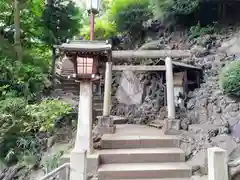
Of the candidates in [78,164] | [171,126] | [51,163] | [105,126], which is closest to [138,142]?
[171,126]

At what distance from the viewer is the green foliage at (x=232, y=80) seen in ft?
23.2

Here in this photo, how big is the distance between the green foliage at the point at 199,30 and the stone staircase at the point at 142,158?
272 inches

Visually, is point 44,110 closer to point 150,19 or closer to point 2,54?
point 2,54

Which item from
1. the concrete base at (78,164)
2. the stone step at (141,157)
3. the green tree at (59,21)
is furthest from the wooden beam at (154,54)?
the green tree at (59,21)

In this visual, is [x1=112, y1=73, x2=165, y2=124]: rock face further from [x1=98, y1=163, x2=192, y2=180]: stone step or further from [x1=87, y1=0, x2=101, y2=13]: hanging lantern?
[x1=87, y1=0, x2=101, y2=13]: hanging lantern

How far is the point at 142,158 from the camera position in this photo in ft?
20.0

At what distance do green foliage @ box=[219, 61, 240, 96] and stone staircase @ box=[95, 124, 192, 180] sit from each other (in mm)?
2226

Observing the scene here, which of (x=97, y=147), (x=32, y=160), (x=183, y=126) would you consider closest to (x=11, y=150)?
(x=32, y=160)

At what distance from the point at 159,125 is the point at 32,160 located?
4.93m

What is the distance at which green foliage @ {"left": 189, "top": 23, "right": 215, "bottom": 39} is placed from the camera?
1182cm

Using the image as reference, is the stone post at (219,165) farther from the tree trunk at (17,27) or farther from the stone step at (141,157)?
the tree trunk at (17,27)

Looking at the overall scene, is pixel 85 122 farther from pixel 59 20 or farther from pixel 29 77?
pixel 59 20

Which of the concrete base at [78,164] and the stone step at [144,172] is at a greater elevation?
the concrete base at [78,164]

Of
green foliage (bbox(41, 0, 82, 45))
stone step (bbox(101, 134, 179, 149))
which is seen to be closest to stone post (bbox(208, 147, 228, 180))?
stone step (bbox(101, 134, 179, 149))
